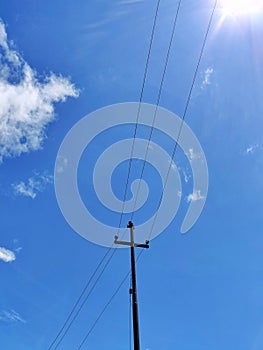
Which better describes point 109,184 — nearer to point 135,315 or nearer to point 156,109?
point 156,109

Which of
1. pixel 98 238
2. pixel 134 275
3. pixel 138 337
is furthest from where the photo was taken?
pixel 98 238

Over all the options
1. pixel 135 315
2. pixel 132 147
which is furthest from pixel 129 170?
pixel 135 315

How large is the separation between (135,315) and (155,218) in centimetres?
625

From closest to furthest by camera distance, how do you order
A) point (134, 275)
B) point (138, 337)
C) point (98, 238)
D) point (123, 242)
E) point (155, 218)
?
point (138, 337)
point (134, 275)
point (123, 242)
point (98, 238)
point (155, 218)

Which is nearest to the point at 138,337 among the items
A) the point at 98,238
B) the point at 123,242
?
the point at 123,242

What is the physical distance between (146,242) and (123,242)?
3.24ft

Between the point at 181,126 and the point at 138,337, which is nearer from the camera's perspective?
the point at 138,337

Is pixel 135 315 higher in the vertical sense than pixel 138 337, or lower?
higher

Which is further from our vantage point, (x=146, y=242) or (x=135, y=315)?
(x=146, y=242)

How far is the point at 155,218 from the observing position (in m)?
16.0

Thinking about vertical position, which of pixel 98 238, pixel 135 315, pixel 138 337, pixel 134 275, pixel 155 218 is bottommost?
pixel 138 337

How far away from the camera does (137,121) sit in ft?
42.5

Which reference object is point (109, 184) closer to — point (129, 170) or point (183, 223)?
point (129, 170)

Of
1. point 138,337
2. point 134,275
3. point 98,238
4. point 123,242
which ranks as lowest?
point 138,337
